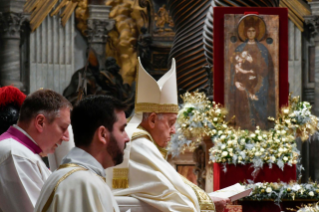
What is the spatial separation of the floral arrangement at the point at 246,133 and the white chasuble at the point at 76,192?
363cm

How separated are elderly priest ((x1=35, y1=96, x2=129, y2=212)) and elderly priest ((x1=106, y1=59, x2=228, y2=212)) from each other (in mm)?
1402

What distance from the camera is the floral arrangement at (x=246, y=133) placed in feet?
17.9

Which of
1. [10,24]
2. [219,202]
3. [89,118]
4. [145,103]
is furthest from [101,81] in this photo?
[89,118]

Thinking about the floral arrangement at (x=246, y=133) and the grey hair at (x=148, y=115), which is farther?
the floral arrangement at (x=246, y=133)

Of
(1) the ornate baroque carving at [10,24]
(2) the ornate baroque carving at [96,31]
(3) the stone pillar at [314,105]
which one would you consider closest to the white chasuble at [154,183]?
(3) the stone pillar at [314,105]

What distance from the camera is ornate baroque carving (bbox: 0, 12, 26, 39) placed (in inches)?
470

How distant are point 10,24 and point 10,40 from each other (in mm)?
318

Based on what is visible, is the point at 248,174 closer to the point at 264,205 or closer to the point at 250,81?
the point at 264,205

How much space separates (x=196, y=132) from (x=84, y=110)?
12.3 ft

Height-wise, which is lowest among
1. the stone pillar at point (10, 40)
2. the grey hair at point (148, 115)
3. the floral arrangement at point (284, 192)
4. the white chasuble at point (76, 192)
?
the floral arrangement at point (284, 192)

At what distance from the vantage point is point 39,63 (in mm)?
12625

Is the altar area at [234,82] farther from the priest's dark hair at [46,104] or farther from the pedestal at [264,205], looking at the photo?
the priest's dark hair at [46,104]

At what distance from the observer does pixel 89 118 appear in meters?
2.00

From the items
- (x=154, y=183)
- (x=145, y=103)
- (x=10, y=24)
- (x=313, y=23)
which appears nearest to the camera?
(x=154, y=183)
